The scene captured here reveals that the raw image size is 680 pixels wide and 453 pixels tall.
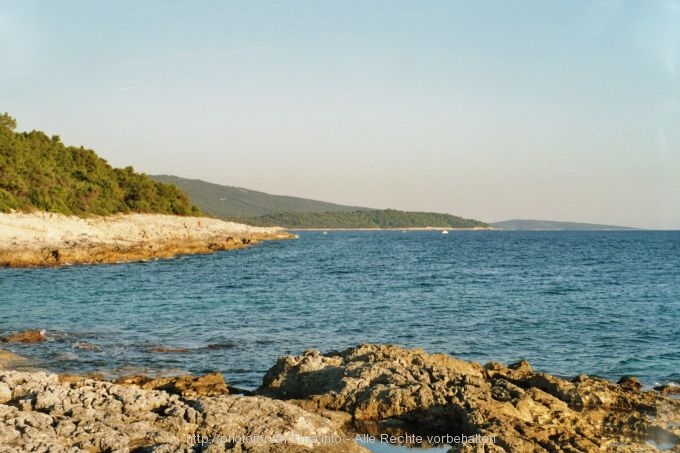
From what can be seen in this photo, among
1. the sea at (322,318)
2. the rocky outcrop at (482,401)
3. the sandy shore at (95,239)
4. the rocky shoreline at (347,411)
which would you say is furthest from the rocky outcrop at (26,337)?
the sandy shore at (95,239)

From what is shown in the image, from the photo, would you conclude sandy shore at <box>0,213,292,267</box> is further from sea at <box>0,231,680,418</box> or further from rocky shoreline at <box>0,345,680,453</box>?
rocky shoreline at <box>0,345,680,453</box>

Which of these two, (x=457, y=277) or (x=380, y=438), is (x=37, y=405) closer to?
(x=380, y=438)

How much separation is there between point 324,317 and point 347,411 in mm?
14880

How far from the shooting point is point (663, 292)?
37.6 metres

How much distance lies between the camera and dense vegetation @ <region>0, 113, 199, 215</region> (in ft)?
197

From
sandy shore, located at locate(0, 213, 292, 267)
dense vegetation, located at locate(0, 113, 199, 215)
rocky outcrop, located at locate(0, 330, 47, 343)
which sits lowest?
rocky outcrop, located at locate(0, 330, 47, 343)

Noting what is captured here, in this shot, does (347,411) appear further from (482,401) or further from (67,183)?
(67,183)

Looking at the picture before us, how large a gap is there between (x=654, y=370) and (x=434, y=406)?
31.0 ft

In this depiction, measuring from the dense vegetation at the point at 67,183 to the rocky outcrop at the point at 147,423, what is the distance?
4971cm

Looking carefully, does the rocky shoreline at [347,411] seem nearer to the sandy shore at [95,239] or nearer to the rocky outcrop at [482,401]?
the rocky outcrop at [482,401]

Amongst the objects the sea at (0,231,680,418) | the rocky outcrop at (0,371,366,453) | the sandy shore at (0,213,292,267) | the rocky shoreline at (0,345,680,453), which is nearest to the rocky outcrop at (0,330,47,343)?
the sea at (0,231,680,418)

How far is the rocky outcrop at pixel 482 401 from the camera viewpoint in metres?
10.5

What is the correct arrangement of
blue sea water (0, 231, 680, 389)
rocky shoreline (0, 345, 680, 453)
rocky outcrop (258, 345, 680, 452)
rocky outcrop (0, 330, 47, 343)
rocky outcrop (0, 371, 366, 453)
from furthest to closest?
rocky outcrop (0, 330, 47, 343) → blue sea water (0, 231, 680, 389) → rocky outcrop (258, 345, 680, 452) → rocky shoreline (0, 345, 680, 453) → rocky outcrop (0, 371, 366, 453)

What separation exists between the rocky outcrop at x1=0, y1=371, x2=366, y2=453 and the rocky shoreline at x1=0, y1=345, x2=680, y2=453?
0.07 ft
